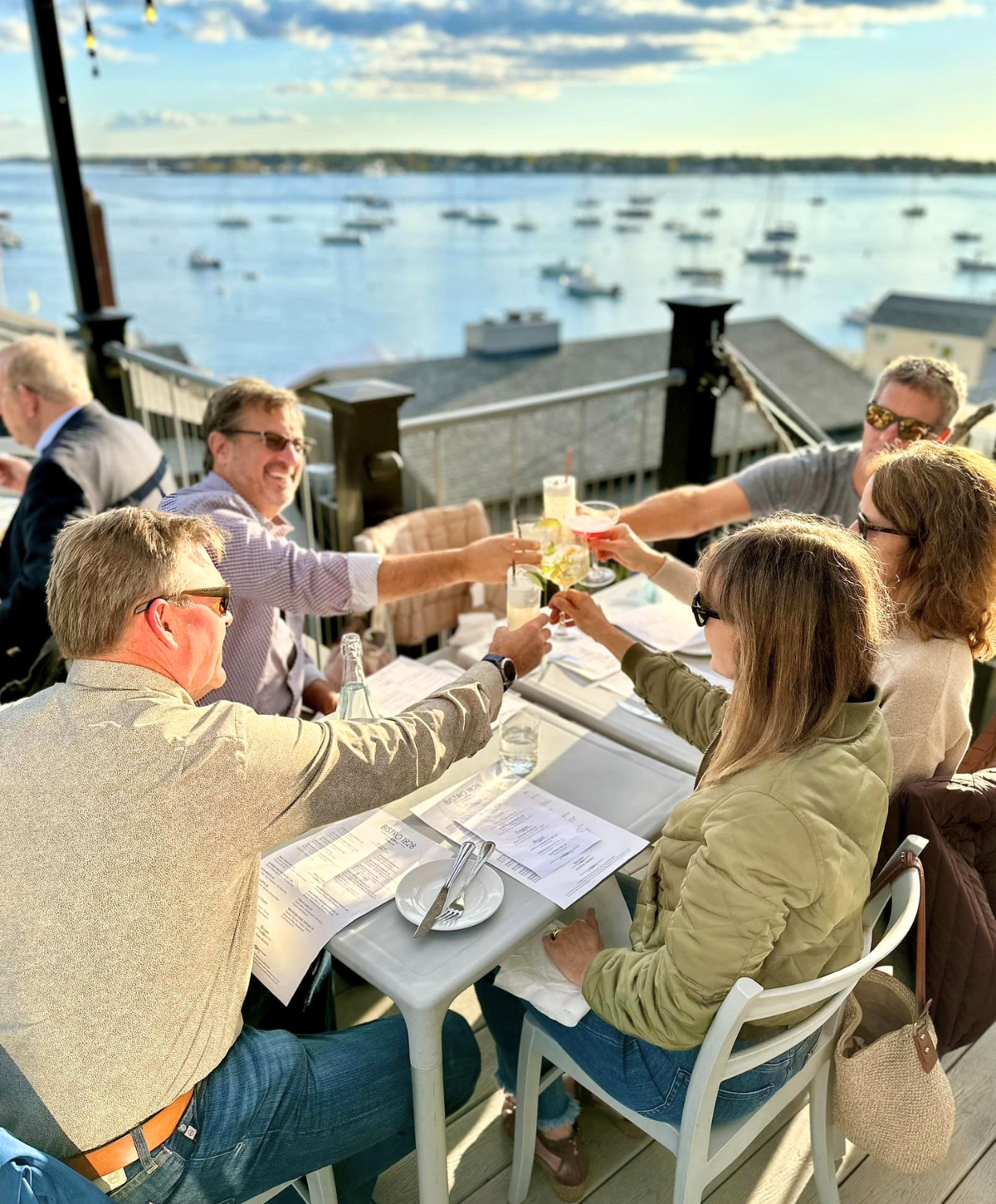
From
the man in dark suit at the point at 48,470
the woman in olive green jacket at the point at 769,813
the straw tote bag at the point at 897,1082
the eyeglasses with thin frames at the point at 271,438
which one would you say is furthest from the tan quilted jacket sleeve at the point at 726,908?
the man in dark suit at the point at 48,470

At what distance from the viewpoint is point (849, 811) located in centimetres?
122

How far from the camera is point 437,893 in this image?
1477mm

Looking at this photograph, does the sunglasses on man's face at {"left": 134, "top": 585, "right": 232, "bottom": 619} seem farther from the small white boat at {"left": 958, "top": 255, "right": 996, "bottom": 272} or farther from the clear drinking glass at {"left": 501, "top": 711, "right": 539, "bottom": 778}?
the small white boat at {"left": 958, "top": 255, "right": 996, "bottom": 272}

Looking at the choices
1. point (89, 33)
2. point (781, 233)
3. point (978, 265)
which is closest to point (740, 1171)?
point (89, 33)

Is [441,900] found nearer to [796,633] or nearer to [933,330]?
[796,633]

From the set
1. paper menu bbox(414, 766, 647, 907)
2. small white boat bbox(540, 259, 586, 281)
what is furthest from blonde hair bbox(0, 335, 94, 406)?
small white boat bbox(540, 259, 586, 281)

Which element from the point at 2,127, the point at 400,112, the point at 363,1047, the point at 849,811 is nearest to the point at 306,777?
the point at 363,1047

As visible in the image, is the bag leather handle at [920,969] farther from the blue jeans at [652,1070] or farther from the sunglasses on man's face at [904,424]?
the sunglasses on man's face at [904,424]

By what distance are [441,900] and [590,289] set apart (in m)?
59.7

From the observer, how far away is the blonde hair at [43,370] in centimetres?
277

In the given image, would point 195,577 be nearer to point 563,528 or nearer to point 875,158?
point 563,528

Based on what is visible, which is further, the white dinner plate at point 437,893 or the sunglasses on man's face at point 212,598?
the white dinner plate at point 437,893

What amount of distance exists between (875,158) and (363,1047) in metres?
31.3

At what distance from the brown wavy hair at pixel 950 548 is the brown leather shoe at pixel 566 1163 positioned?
1.30 m
